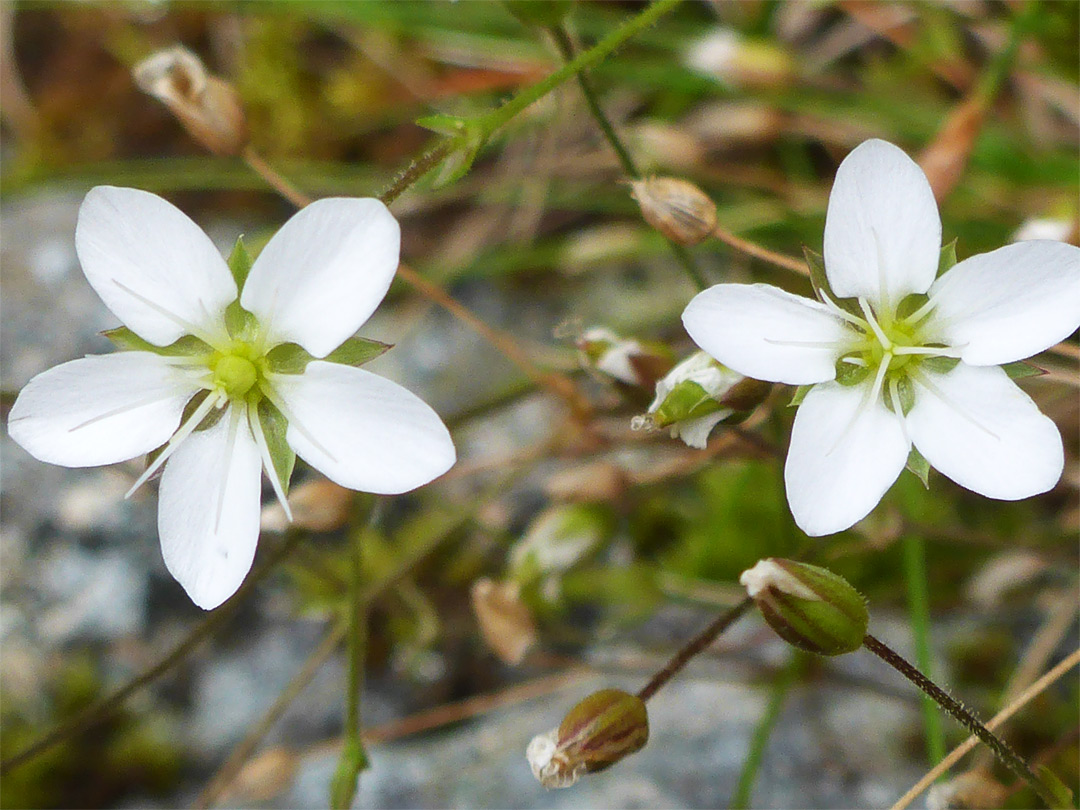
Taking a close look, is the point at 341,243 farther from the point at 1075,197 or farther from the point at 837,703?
the point at 1075,197

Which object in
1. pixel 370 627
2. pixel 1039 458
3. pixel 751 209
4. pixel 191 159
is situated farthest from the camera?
pixel 191 159

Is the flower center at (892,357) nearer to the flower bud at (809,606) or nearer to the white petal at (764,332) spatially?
the white petal at (764,332)

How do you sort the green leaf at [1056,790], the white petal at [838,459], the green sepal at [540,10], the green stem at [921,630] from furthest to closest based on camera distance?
the green stem at [921,630] < the green sepal at [540,10] < the green leaf at [1056,790] < the white petal at [838,459]

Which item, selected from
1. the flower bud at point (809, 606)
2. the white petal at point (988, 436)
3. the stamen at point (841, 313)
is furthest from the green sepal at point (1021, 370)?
the flower bud at point (809, 606)

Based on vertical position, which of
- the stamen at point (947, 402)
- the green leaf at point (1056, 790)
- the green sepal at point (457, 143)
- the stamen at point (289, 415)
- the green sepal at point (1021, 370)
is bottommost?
the green leaf at point (1056, 790)

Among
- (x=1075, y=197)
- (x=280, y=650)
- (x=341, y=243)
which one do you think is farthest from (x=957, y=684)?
(x=341, y=243)

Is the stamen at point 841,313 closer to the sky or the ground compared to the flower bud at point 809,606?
closer to the sky

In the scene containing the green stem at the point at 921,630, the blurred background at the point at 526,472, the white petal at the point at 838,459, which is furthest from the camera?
the blurred background at the point at 526,472

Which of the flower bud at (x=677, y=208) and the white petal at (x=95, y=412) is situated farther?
the flower bud at (x=677, y=208)

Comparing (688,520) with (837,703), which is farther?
(688,520)
